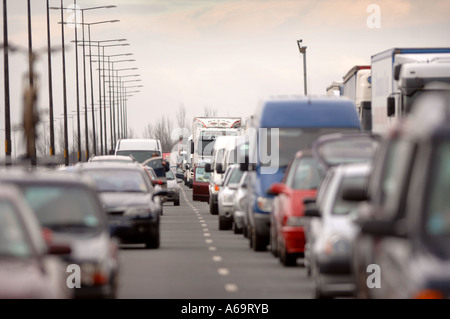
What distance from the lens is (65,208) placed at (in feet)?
46.1

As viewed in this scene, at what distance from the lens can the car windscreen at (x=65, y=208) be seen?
13719 mm

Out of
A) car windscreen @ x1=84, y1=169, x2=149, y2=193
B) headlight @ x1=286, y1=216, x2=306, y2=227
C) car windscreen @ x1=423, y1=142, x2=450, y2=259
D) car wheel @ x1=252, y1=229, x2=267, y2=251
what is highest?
car windscreen @ x1=423, y1=142, x2=450, y2=259

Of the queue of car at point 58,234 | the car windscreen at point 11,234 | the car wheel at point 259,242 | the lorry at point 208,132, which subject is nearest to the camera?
the queue of car at point 58,234

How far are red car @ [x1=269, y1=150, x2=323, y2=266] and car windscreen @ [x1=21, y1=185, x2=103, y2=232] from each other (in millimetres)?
6351

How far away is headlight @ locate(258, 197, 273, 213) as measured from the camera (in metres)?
24.5

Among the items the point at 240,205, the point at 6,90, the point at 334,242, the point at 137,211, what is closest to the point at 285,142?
the point at 137,211

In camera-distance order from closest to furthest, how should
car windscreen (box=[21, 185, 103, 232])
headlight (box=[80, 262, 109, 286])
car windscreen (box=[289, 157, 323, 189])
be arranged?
1. headlight (box=[80, 262, 109, 286])
2. car windscreen (box=[21, 185, 103, 232])
3. car windscreen (box=[289, 157, 323, 189])

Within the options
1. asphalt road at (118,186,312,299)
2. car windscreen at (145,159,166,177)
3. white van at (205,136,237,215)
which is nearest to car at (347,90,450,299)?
asphalt road at (118,186,312,299)

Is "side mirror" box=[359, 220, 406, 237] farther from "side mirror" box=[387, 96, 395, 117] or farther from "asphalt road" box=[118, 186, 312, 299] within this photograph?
"side mirror" box=[387, 96, 395, 117]

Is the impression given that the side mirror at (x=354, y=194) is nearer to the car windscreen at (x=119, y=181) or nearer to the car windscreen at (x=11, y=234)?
the car windscreen at (x=11, y=234)

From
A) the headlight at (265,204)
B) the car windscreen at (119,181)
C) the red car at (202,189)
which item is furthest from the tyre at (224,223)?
the red car at (202,189)

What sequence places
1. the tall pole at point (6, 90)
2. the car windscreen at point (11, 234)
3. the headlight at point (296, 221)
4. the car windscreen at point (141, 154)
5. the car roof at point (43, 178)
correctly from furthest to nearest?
1. the car windscreen at point (141, 154)
2. the tall pole at point (6, 90)
3. the headlight at point (296, 221)
4. the car roof at point (43, 178)
5. the car windscreen at point (11, 234)

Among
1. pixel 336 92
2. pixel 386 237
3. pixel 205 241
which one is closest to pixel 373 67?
pixel 205 241
